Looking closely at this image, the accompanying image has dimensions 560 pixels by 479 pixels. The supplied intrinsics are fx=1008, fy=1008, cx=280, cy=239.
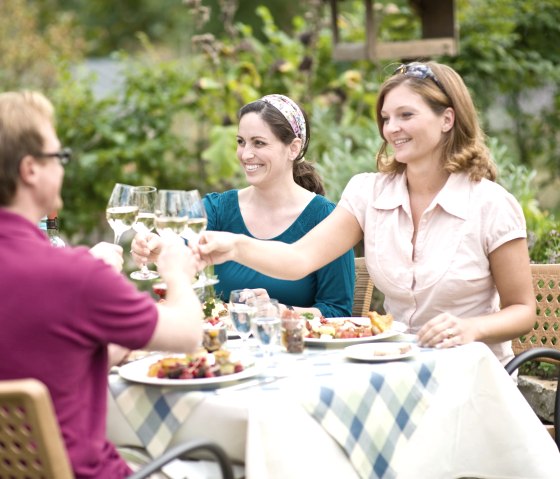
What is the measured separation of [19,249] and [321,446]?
93cm

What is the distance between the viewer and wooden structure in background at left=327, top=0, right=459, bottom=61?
7371 millimetres

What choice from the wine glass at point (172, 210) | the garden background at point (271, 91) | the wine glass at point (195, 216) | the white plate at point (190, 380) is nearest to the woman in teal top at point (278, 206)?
the wine glass at point (195, 216)

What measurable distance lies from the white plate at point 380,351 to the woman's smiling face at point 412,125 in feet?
2.99

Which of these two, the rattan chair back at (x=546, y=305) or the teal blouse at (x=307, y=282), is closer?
the rattan chair back at (x=546, y=305)

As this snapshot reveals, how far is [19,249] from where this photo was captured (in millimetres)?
2170

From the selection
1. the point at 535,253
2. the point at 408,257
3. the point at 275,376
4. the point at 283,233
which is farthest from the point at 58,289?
the point at 535,253

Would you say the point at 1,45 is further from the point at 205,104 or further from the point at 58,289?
the point at 58,289

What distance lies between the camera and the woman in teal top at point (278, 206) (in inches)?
165

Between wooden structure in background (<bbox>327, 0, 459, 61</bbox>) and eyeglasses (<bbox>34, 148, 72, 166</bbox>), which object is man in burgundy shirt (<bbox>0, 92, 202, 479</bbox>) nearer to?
eyeglasses (<bbox>34, 148, 72, 166</bbox>)

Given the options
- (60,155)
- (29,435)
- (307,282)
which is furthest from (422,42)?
(29,435)

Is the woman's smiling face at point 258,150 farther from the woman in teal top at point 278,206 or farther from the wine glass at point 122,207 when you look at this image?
the wine glass at point 122,207

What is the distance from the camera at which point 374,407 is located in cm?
269

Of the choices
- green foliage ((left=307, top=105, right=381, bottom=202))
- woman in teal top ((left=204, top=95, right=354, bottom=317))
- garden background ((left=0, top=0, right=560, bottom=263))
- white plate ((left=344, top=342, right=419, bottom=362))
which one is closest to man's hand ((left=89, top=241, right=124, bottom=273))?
white plate ((left=344, top=342, right=419, bottom=362))

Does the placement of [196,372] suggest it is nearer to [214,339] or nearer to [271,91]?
[214,339]
